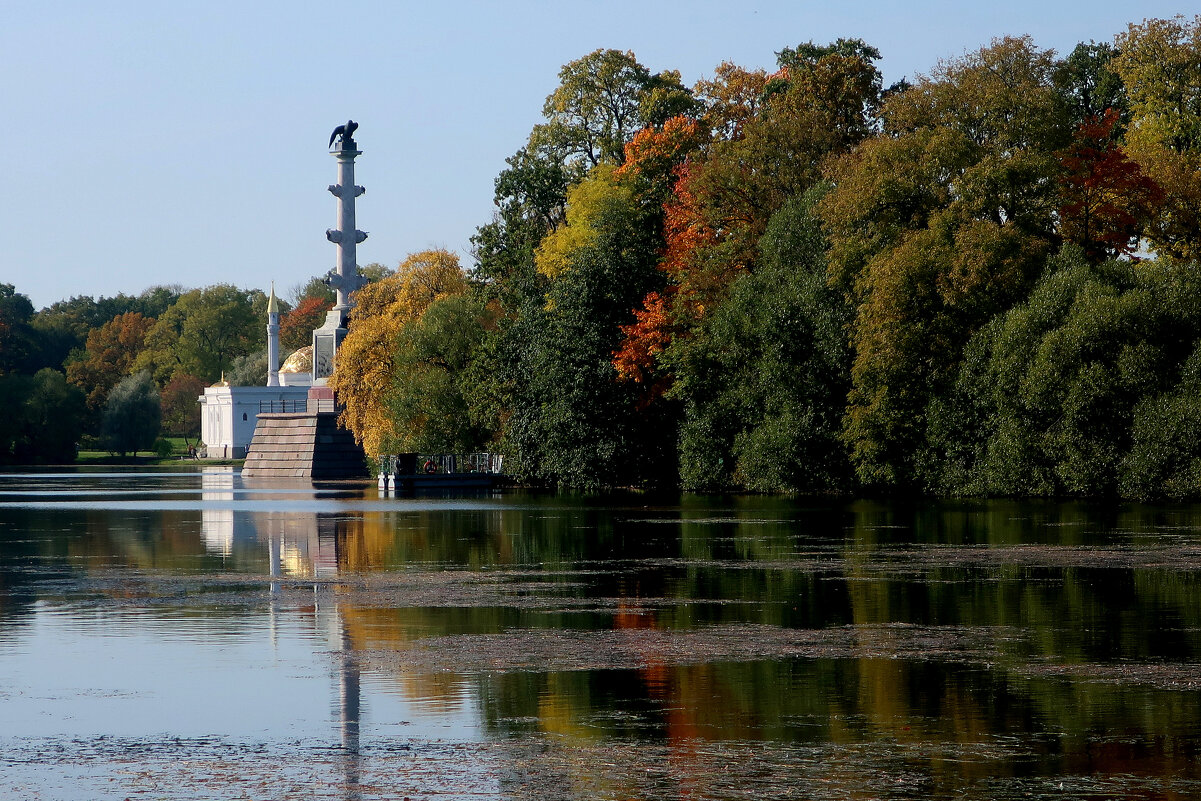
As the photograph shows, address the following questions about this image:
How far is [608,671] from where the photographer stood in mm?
14672

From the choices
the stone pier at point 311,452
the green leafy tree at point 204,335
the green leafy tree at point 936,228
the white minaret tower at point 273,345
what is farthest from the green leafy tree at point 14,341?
the green leafy tree at point 936,228

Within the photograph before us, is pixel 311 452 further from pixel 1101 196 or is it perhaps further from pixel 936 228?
pixel 1101 196

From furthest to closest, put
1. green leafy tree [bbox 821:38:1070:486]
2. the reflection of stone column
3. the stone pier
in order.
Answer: the stone pier → green leafy tree [bbox 821:38:1070:486] → the reflection of stone column

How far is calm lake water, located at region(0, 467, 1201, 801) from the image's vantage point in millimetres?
10414

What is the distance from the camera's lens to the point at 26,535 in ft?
119

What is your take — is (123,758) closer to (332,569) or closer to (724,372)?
(332,569)

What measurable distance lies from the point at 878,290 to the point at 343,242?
53.4 meters

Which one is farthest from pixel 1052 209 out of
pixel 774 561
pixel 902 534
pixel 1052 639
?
pixel 1052 639

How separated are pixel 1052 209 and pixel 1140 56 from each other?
850cm

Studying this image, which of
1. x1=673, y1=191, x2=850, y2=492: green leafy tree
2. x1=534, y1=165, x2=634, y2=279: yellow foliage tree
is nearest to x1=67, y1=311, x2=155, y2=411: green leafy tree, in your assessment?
x1=534, y1=165, x2=634, y2=279: yellow foliage tree

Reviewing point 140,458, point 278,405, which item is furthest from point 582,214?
point 140,458

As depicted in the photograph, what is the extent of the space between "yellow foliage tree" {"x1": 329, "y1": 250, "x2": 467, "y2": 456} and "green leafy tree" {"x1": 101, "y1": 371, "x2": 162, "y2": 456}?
63.9 metres

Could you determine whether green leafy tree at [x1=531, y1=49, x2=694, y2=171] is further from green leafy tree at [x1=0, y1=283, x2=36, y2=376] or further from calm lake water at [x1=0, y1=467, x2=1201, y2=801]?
green leafy tree at [x1=0, y1=283, x2=36, y2=376]

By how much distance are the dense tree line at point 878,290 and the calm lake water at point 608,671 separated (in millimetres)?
18037
